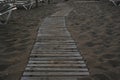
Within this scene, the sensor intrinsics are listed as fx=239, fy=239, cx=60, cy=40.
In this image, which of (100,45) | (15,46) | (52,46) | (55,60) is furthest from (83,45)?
(15,46)

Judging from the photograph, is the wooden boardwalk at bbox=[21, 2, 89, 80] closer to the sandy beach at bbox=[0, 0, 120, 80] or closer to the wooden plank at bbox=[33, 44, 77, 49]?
the wooden plank at bbox=[33, 44, 77, 49]

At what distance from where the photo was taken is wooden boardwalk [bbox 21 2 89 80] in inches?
184

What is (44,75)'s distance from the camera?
182 inches

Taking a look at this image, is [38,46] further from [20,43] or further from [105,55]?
[105,55]

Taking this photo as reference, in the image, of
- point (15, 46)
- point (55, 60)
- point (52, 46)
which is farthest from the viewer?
point (15, 46)

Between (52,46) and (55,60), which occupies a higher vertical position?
(55,60)

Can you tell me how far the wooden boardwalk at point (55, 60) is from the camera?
466 centimetres

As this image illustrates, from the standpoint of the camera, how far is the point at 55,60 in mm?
5496

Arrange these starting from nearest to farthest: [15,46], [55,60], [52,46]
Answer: [55,60]
[52,46]
[15,46]

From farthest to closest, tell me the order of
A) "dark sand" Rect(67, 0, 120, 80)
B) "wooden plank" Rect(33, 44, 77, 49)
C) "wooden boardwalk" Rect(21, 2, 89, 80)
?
"wooden plank" Rect(33, 44, 77, 49)
"dark sand" Rect(67, 0, 120, 80)
"wooden boardwalk" Rect(21, 2, 89, 80)

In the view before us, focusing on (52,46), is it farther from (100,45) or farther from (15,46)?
(100,45)

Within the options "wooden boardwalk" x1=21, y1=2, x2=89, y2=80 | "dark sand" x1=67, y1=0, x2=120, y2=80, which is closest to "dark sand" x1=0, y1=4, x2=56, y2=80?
"wooden boardwalk" x1=21, y1=2, x2=89, y2=80

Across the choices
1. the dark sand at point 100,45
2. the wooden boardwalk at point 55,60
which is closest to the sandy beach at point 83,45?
the dark sand at point 100,45

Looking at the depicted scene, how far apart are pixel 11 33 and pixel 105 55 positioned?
3908 millimetres
